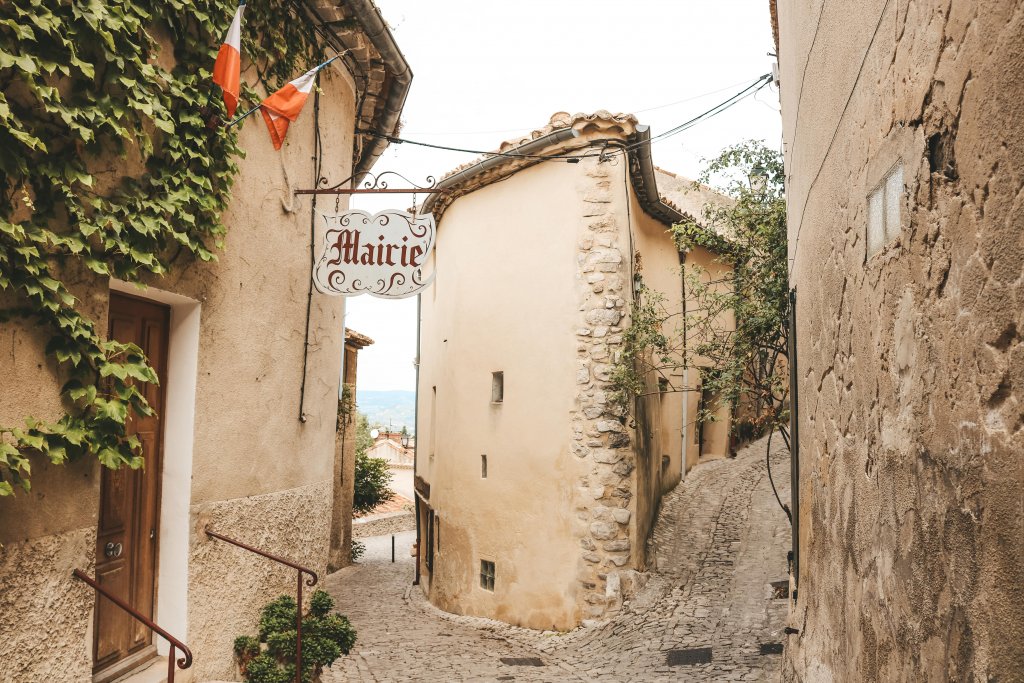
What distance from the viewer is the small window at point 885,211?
9.21 feet

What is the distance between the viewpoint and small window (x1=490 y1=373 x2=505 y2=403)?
1270cm

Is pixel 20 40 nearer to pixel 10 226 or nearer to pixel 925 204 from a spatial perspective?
pixel 10 226

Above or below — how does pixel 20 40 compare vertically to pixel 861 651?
above

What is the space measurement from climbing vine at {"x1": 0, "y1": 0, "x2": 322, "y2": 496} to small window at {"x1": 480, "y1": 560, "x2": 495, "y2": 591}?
8.32m

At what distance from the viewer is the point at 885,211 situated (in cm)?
303

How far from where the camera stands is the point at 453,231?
1439 cm

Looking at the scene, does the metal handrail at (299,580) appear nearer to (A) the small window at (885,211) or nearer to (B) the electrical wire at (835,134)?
(A) the small window at (885,211)

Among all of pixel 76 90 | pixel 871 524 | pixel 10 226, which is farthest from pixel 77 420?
pixel 871 524

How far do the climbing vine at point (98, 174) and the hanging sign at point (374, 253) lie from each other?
1080 mm

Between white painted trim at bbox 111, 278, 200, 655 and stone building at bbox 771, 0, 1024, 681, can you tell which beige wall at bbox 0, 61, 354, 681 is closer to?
white painted trim at bbox 111, 278, 200, 655

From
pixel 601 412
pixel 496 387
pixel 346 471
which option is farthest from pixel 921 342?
pixel 346 471

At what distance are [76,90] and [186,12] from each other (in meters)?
1.20

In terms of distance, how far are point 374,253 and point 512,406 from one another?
249 inches

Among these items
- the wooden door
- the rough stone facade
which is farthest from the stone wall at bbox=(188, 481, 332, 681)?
the rough stone facade
